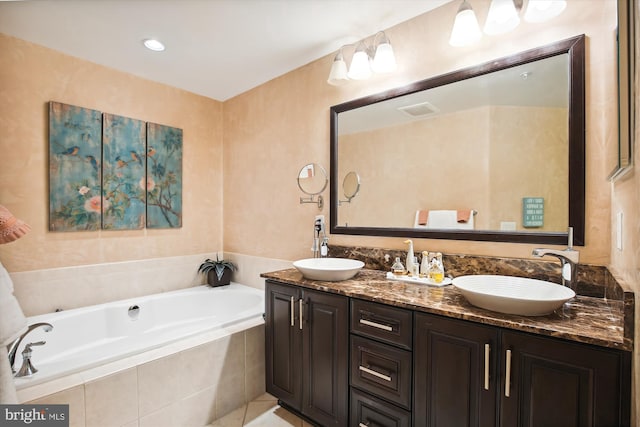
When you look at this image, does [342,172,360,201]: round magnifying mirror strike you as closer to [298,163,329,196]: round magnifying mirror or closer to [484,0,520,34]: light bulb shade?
[298,163,329,196]: round magnifying mirror

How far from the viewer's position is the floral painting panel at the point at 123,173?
2555 millimetres

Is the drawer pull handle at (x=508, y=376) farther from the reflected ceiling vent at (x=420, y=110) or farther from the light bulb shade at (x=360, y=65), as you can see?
the light bulb shade at (x=360, y=65)

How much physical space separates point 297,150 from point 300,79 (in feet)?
1.95

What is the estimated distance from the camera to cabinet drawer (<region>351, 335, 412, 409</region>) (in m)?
1.38

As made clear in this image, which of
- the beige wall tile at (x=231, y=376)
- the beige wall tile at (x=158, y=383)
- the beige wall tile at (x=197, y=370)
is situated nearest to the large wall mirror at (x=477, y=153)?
the beige wall tile at (x=231, y=376)

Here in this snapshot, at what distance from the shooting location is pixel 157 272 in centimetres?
286

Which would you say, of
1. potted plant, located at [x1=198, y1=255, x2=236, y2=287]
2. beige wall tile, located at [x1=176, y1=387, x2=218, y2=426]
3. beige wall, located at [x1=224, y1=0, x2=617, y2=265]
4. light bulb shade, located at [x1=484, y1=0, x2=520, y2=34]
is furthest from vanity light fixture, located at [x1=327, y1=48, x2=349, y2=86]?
beige wall tile, located at [x1=176, y1=387, x2=218, y2=426]

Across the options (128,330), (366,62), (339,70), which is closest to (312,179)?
A: (339,70)

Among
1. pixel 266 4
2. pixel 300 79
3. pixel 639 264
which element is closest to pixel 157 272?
pixel 300 79

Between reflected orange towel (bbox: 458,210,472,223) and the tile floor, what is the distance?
155 cm

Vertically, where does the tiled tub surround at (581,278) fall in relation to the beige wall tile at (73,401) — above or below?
above

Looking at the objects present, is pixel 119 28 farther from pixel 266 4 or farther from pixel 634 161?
pixel 634 161

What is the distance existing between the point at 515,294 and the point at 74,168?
3.05 metres

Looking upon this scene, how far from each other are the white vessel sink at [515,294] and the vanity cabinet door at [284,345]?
37.0 inches
